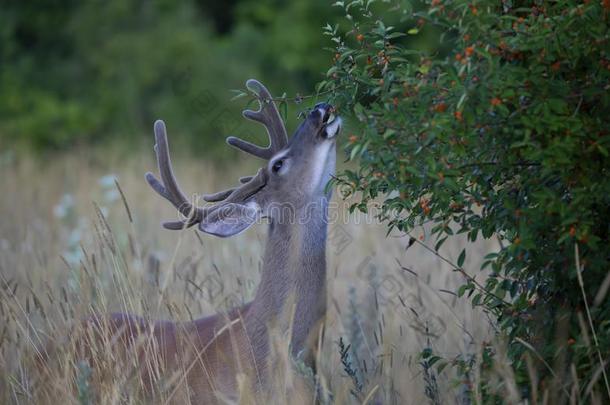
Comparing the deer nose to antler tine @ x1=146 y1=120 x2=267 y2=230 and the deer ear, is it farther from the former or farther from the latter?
the deer ear

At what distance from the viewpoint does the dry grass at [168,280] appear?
3844mm

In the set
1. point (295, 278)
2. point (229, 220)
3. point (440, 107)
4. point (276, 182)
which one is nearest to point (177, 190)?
point (229, 220)

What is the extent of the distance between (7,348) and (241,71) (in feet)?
31.5

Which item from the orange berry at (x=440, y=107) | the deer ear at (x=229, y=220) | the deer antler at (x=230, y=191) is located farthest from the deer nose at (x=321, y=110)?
the orange berry at (x=440, y=107)

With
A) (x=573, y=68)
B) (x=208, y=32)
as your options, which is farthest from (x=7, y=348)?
(x=208, y=32)

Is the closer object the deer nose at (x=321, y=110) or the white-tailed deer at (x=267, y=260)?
the white-tailed deer at (x=267, y=260)

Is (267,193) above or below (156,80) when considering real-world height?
below

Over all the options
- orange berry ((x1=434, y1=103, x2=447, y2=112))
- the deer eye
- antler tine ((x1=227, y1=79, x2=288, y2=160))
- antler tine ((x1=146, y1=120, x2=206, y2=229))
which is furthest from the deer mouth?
orange berry ((x1=434, y1=103, x2=447, y2=112))

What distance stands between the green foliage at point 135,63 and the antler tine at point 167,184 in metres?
8.72

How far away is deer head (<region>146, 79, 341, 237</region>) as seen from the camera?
418 cm

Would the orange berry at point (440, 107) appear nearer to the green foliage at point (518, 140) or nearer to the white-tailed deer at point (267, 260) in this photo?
the green foliage at point (518, 140)

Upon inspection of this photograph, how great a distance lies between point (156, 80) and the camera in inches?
561

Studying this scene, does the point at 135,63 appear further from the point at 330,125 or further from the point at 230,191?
the point at 330,125

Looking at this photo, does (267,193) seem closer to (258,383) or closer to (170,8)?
(258,383)
